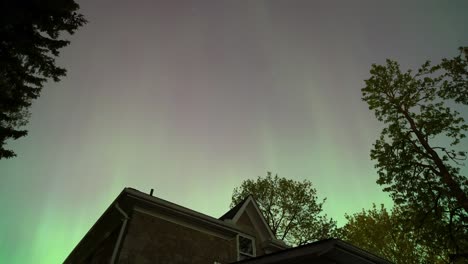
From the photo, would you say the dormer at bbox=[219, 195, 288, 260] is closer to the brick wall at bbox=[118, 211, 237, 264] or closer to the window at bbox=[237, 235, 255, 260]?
the window at bbox=[237, 235, 255, 260]

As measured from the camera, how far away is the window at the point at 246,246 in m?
13.5

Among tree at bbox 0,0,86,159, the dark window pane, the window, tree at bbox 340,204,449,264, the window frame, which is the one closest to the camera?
tree at bbox 0,0,86,159

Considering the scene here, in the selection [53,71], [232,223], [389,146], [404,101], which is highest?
[404,101]

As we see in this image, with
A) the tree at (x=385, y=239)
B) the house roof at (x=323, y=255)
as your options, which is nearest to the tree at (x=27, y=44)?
the house roof at (x=323, y=255)

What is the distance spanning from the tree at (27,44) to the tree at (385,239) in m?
26.3

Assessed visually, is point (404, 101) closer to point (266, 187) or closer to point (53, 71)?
point (266, 187)

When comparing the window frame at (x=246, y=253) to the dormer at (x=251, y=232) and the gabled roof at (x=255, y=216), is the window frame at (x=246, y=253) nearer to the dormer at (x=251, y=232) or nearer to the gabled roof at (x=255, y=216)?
the dormer at (x=251, y=232)

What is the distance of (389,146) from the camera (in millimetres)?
17391

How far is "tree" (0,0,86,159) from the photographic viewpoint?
31.5ft

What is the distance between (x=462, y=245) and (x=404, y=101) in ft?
30.6

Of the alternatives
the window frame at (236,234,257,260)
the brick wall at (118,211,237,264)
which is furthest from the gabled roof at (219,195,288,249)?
the brick wall at (118,211,237,264)

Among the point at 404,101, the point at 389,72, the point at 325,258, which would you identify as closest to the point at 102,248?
the point at 325,258

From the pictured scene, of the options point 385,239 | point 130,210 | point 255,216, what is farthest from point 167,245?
point 385,239

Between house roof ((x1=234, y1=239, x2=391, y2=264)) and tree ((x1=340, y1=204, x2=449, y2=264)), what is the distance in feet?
64.4
